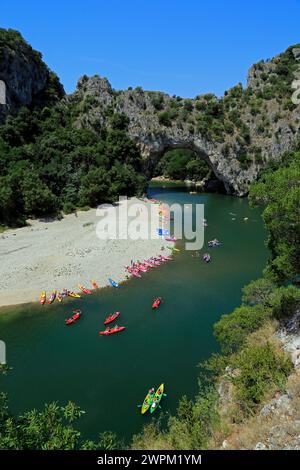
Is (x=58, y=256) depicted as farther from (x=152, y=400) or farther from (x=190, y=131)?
(x=190, y=131)

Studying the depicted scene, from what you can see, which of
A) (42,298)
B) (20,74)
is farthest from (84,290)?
(20,74)

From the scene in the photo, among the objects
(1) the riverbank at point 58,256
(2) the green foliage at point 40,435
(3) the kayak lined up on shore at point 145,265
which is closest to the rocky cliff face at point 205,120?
(1) the riverbank at point 58,256

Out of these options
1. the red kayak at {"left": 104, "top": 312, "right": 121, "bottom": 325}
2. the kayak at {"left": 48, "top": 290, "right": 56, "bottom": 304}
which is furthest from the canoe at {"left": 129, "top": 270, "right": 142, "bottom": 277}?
the kayak at {"left": 48, "top": 290, "right": 56, "bottom": 304}

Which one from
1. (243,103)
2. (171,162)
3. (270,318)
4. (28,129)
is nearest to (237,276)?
(270,318)

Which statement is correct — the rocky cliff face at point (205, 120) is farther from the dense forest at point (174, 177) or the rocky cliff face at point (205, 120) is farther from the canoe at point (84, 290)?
the canoe at point (84, 290)

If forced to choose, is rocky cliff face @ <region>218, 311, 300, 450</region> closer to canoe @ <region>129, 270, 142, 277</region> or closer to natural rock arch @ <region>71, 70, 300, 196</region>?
canoe @ <region>129, 270, 142, 277</region>

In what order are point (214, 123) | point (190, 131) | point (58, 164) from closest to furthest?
point (58, 164), point (190, 131), point (214, 123)

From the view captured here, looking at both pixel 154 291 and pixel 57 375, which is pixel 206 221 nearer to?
pixel 154 291
